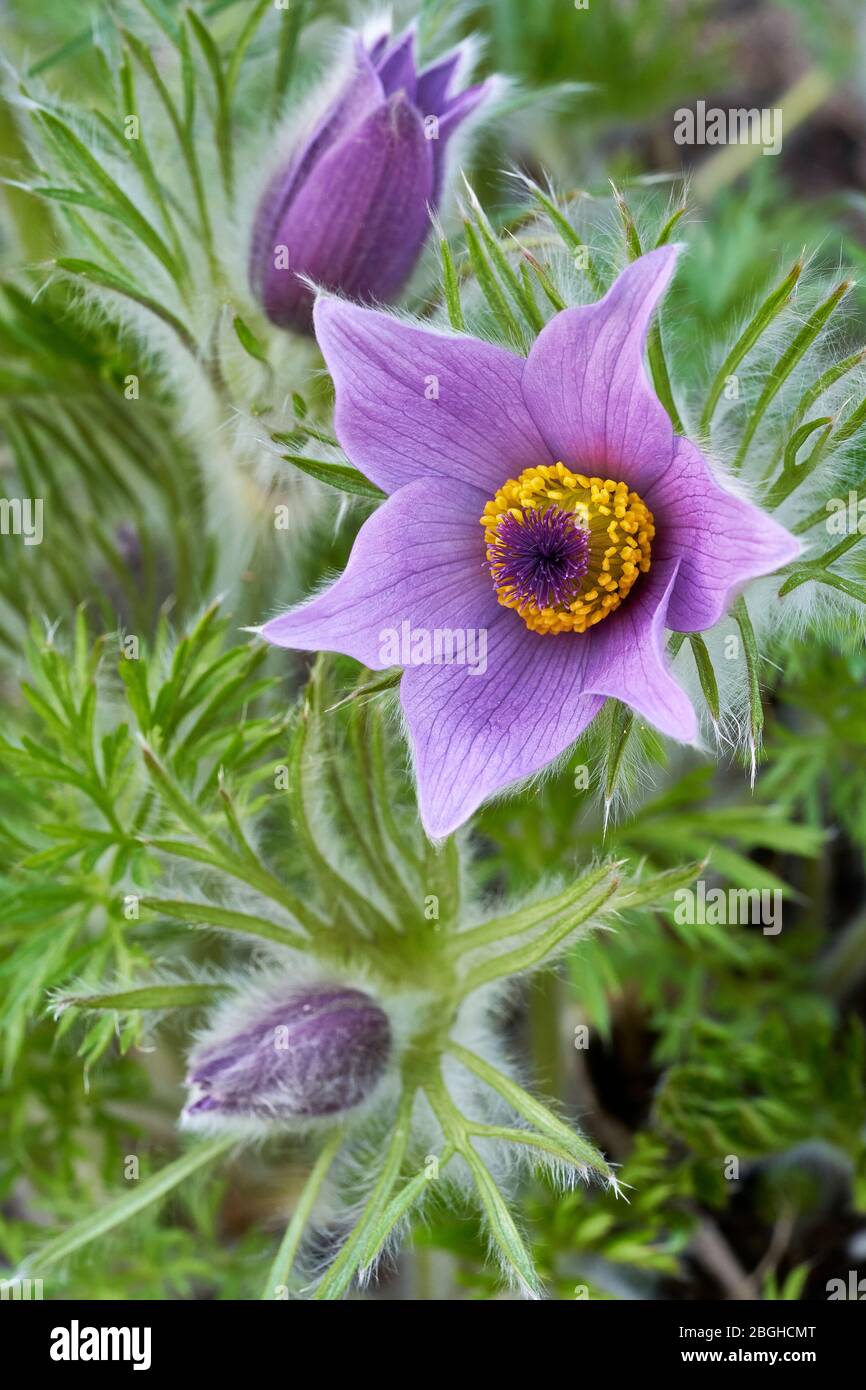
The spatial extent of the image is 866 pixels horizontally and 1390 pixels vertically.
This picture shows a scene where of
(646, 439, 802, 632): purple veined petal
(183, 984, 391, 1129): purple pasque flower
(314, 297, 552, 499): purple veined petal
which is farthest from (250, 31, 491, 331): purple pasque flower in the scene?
(183, 984, 391, 1129): purple pasque flower

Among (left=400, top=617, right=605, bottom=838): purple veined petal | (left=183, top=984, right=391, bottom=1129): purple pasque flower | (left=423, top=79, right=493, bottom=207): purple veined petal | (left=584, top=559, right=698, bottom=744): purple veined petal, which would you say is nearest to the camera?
(left=584, top=559, right=698, bottom=744): purple veined petal

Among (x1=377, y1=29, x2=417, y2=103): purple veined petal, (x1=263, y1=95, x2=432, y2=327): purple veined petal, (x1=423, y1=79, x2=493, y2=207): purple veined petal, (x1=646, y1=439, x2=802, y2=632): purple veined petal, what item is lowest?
(x1=646, y1=439, x2=802, y2=632): purple veined petal

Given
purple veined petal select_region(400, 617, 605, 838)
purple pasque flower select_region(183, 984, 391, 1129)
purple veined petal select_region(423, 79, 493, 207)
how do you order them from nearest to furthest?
1. purple veined petal select_region(400, 617, 605, 838)
2. purple pasque flower select_region(183, 984, 391, 1129)
3. purple veined petal select_region(423, 79, 493, 207)

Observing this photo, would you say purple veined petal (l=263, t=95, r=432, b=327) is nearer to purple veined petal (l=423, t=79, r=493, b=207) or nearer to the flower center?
purple veined petal (l=423, t=79, r=493, b=207)

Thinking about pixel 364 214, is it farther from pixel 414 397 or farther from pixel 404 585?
pixel 404 585

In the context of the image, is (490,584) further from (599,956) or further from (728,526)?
(599,956)

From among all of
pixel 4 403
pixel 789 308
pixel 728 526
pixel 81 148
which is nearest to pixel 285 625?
pixel 728 526

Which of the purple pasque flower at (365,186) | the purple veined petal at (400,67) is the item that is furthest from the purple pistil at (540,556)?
the purple veined petal at (400,67)
